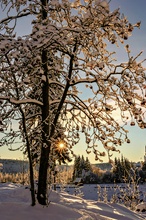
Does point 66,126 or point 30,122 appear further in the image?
point 30,122

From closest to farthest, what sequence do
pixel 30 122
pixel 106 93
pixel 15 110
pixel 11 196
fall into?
1. pixel 106 93
2. pixel 15 110
3. pixel 11 196
4. pixel 30 122

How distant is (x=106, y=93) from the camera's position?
705 cm

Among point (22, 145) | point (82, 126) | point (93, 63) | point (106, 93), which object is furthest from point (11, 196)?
point (93, 63)

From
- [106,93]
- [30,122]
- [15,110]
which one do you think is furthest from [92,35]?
[30,122]

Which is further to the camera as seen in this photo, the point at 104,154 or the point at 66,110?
the point at 66,110

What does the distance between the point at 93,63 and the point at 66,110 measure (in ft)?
11.2

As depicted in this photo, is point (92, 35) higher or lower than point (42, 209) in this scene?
higher

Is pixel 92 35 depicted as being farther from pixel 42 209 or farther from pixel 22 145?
pixel 42 209

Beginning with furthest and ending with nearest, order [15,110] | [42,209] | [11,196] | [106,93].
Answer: [11,196] → [15,110] → [106,93] → [42,209]

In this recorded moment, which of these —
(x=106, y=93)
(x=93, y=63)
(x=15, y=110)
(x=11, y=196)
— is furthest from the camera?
(x=11, y=196)

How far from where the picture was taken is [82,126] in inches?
344

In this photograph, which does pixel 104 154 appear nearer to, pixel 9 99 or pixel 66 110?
pixel 66 110

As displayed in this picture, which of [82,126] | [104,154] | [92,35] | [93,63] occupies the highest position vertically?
[92,35]

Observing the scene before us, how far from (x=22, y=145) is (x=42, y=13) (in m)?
3.34
